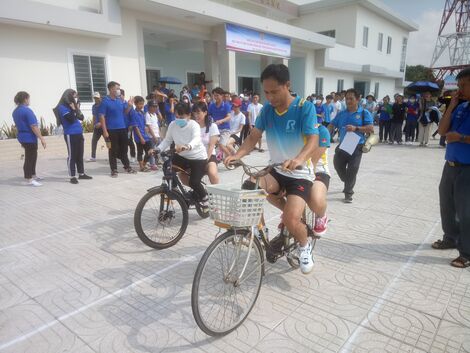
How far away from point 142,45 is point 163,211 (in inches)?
413

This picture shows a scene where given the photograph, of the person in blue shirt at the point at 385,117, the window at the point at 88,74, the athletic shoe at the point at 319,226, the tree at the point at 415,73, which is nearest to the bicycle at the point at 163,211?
the athletic shoe at the point at 319,226

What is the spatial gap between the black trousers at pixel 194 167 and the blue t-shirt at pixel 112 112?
146 inches

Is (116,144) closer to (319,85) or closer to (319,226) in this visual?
(319,226)

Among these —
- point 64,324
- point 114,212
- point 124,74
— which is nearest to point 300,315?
point 64,324

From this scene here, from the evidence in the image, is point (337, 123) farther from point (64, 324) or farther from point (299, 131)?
point (64, 324)

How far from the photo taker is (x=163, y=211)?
405 cm

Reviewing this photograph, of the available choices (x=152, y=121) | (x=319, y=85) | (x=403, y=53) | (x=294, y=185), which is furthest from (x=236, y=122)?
(x=403, y=53)

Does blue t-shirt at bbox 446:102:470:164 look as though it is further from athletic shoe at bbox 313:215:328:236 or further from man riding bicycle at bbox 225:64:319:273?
man riding bicycle at bbox 225:64:319:273

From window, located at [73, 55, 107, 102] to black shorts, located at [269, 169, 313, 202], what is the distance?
34.4ft

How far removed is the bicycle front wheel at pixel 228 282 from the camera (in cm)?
232

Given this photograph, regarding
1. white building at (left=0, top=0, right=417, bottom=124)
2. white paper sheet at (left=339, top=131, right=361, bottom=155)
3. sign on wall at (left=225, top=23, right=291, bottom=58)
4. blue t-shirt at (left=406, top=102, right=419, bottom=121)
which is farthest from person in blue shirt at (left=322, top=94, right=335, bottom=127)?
white paper sheet at (left=339, top=131, right=361, bottom=155)

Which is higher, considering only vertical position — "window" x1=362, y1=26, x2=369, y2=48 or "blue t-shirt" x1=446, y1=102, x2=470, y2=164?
"window" x1=362, y1=26, x2=369, y2=48

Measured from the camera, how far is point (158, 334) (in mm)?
2475

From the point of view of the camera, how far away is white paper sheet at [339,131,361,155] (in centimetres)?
537
